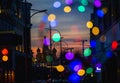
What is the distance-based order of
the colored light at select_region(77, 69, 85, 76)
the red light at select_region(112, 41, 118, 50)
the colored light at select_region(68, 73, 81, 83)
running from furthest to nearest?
the colored light at select_region(77, 69, 85, 76) < the colored light at select_region(68, 73, 81, 83) < the red light at select_region(112, 41, 118, 50)

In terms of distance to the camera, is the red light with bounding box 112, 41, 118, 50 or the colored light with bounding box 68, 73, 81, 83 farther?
the colored light with bounding box 68, 73, 81, 83

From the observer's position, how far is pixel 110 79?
50.5 metres

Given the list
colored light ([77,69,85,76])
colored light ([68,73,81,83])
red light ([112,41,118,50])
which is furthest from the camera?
colored light ([77,69,85,76])

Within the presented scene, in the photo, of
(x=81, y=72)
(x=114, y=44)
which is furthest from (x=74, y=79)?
(x=114, y=44)

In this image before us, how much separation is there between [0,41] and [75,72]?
8169 centimetres

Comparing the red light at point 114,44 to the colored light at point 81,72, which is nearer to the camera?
the red light at point 114,44

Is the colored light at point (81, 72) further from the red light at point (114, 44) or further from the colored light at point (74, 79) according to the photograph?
the red light at point (114, 44)

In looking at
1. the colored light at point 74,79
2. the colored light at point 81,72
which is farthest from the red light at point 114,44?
the colored light at point 81,72

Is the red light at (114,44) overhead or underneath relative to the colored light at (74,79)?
overhead

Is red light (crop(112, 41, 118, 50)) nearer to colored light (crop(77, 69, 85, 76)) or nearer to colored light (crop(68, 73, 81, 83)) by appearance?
colored light (crop(68, 73, 81, 83))

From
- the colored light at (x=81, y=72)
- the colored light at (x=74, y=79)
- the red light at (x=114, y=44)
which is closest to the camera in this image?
the red light at (x=114, y=44)

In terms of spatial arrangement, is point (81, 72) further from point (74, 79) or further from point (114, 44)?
point (114, 44)

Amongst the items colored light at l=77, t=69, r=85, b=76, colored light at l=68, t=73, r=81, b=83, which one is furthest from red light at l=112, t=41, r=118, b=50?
colored light at l=77, t=69, r=85, b=76

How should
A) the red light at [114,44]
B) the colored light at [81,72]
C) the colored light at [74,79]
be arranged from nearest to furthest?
the red light at [114,44]
the colored light at [74,79]
the colored light at [81,72]
